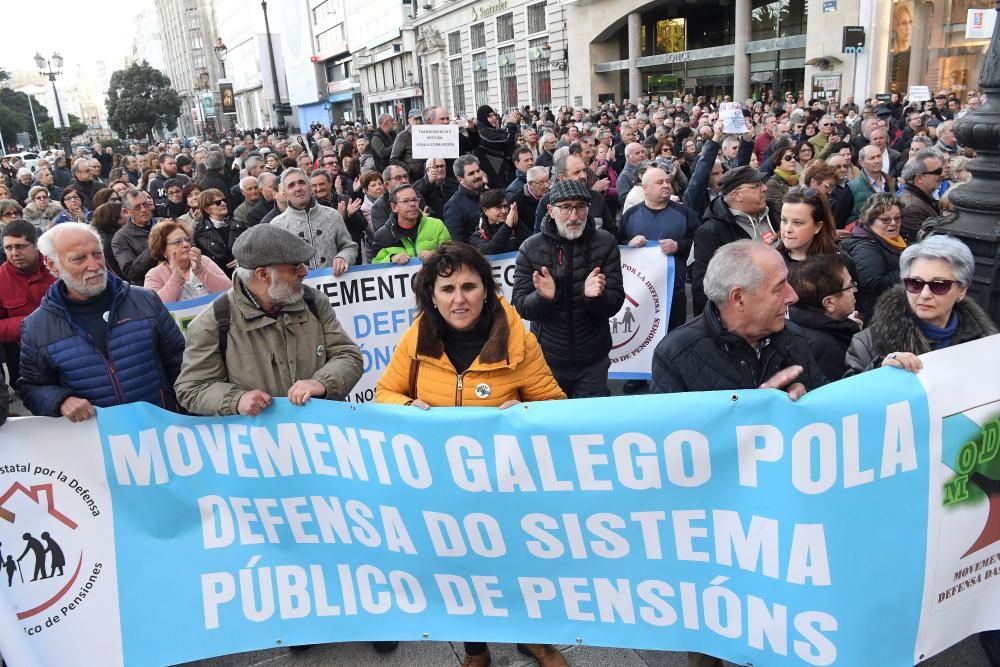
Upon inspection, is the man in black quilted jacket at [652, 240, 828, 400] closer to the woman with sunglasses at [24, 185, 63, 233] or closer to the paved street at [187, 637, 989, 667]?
the paved street at [187, 637, 989, 667]

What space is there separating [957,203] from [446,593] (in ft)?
11.7

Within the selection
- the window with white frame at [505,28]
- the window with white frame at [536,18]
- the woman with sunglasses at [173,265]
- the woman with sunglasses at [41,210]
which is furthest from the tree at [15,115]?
the woman with sunglasses at [173,265]

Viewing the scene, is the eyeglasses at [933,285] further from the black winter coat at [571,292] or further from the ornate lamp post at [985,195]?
the ornate lamp post at [985,195]

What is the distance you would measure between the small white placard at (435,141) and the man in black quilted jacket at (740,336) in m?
5.56

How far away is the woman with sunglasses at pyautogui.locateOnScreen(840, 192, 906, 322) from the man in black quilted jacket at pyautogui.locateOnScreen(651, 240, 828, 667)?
5.76 ft

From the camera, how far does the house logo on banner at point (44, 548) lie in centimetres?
279

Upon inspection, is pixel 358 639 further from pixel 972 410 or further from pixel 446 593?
pixel 972 410

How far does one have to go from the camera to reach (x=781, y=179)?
705 centimetres

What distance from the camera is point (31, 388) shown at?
317 centimetres

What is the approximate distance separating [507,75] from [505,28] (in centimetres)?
288

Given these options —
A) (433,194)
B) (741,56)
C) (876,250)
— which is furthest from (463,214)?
(741,56)

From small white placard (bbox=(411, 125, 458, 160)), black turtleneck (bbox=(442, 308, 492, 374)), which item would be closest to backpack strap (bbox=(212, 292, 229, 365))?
black turtleneck (bbox=(442, 308, 492, 374))

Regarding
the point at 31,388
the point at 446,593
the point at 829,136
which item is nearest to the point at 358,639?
the point at 446,593

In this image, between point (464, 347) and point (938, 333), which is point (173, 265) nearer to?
point (464, 347)
